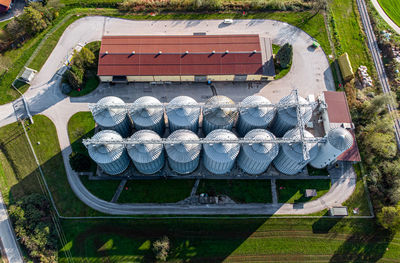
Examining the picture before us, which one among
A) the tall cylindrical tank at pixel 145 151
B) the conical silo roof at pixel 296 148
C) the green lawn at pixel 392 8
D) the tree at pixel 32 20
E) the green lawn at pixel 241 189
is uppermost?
the tree at pixel 32 20

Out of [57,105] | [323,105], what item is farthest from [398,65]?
[57,105]

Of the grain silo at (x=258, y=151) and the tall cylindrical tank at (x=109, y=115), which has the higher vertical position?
the tall cylindrical tank at (x=109, y=115)

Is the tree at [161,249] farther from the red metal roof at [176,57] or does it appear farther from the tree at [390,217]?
the tree at [390,217]

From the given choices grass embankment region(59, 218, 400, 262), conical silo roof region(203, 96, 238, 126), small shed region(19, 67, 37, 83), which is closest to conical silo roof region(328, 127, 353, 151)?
grass embankment region(59, 218, 400, 262)

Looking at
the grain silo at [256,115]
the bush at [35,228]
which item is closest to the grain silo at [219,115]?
the grain silo at [256,115]

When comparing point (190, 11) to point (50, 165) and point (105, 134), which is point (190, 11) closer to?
point (105, 134)

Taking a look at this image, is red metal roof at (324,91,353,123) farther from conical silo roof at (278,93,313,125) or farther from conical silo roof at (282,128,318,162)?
conical silo roof at (282,128,318,162)

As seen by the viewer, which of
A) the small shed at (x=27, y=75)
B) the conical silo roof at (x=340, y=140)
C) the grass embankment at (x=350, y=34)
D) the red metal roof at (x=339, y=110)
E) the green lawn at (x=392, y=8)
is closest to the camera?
Result: the conical silo roof at (x=340, y=140)
